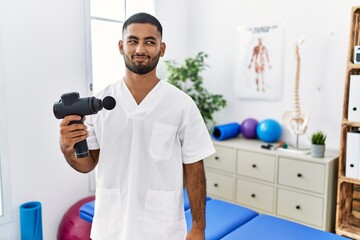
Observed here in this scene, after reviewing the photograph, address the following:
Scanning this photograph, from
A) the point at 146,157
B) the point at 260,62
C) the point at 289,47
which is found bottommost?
the point at 146,157

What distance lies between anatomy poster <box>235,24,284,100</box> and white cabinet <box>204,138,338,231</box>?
0.46 meters

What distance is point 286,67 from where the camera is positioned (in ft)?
8.73

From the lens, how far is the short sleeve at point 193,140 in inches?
43.4

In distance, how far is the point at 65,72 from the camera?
2221 millimetres

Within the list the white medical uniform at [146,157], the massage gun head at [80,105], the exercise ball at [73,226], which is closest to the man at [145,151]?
the white medical uniform at [146,157]

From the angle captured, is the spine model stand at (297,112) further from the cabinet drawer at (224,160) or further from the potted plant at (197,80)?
the potted plant at (197,80)

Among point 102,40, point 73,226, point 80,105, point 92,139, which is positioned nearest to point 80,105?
point 80,105

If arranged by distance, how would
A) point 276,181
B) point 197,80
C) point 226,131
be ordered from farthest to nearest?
point 197,80
point 226,131
point 276,181

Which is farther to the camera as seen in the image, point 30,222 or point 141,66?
point 30,222

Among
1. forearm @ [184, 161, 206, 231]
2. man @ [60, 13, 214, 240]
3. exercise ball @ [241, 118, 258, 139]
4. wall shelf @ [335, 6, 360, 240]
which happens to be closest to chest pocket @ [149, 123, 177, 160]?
man @ [60, 13, 214, 240]

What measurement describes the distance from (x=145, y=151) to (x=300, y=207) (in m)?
1.63

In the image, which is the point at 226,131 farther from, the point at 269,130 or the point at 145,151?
the point at 145,151

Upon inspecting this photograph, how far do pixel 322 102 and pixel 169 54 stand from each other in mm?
1515

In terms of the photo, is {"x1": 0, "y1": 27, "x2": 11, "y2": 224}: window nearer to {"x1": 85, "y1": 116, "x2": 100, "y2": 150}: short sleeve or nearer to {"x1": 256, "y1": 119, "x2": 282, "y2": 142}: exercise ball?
{"x1": 85, "y1": 116, "x2": 100, "y2": 150}: short sleeve
